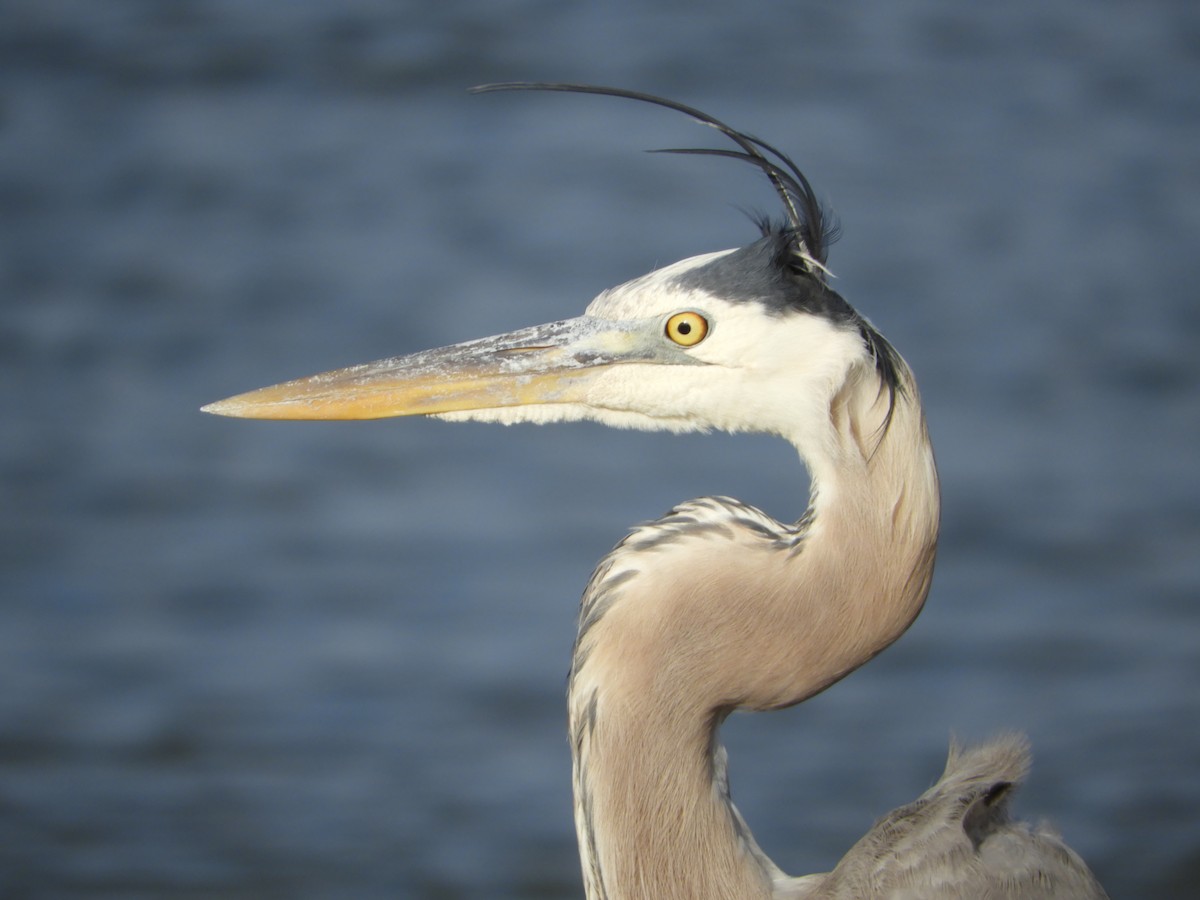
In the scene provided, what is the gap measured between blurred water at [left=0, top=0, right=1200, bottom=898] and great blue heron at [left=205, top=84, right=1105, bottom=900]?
267 centimetres

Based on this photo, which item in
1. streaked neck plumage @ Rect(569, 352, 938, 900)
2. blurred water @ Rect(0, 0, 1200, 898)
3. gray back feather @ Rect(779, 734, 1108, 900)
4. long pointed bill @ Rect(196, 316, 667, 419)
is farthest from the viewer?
blurred water @ Rect(0, 0, 1200, 898)

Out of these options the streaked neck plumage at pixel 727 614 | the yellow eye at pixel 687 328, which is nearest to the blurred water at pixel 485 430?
the streaked neck plumage at pixel 727 614

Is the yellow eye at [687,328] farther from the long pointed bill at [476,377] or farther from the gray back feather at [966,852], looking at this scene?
the gray back feather at [966,852]

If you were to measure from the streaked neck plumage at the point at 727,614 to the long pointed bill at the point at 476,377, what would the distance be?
0.36 meters

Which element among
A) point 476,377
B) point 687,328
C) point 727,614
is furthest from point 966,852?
point 476,377

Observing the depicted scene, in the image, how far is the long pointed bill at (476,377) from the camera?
9.53 feet

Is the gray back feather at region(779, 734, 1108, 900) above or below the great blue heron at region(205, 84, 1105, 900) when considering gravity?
below

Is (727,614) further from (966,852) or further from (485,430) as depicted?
(485,430)

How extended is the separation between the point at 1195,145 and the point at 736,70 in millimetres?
2687

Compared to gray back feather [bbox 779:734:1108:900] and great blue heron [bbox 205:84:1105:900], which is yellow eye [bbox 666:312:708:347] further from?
gray back feather [bbox 779:734:1108:900]

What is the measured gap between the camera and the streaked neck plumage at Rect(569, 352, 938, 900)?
102 inches

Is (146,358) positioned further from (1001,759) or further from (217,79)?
(1001,759)

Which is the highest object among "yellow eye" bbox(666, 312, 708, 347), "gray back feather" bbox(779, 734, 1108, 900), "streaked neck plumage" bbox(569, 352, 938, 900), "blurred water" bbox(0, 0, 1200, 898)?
"blurred water" bbox(0, 0, 1200, 898)

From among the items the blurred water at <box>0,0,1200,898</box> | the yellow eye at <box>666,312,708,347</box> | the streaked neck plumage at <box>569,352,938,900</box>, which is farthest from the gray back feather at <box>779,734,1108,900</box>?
the blurred water at <box>0,0,1200,898</box>
